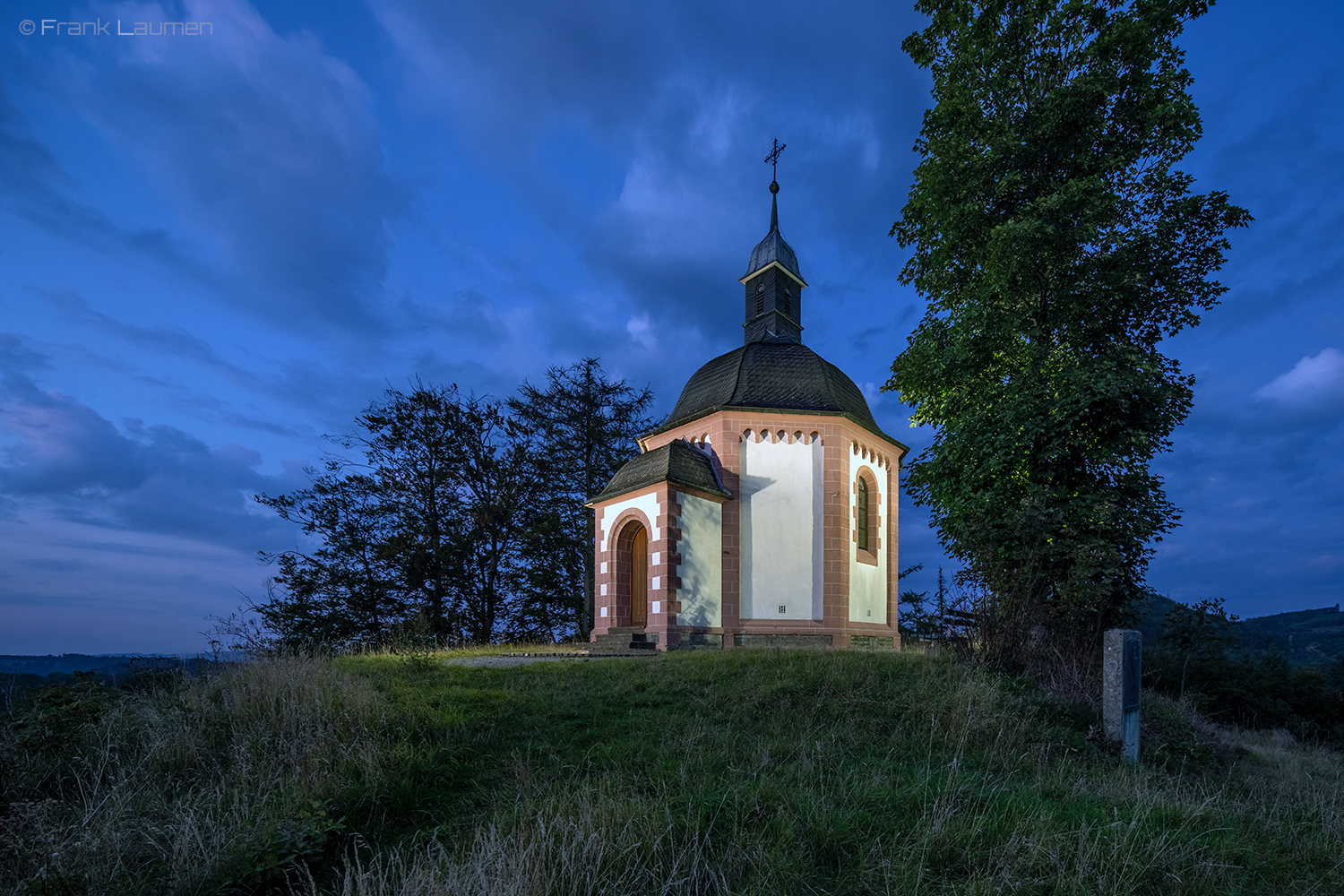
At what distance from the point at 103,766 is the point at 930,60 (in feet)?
54.2

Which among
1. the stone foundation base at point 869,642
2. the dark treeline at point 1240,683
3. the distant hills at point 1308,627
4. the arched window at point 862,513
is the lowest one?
the distant hills at point 1308,627

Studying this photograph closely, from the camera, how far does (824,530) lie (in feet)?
53.3

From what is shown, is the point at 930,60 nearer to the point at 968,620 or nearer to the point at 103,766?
the point at 968,620

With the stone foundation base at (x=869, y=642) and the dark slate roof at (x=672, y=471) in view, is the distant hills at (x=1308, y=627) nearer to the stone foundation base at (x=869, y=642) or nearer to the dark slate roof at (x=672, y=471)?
the stone foundation base at (x=869, y=642)

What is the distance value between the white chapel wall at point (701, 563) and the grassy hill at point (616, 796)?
6.92 meters

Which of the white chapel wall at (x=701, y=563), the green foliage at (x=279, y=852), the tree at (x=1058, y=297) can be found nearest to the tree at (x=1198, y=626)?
the tree at (x=1058, y=297)

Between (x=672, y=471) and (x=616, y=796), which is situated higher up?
(x=672, y=471)

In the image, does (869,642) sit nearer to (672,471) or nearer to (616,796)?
(672,471)

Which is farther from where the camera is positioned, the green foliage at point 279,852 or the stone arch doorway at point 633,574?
the stone arch doorway at point 633,574

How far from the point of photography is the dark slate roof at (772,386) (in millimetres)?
16906

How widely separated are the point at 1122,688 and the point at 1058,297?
7.17 m

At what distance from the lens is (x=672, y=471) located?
14.9 metres

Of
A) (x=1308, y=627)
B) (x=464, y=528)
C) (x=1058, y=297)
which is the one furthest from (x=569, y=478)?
(x=1308, y=627)

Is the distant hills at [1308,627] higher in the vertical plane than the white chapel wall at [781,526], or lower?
lower
